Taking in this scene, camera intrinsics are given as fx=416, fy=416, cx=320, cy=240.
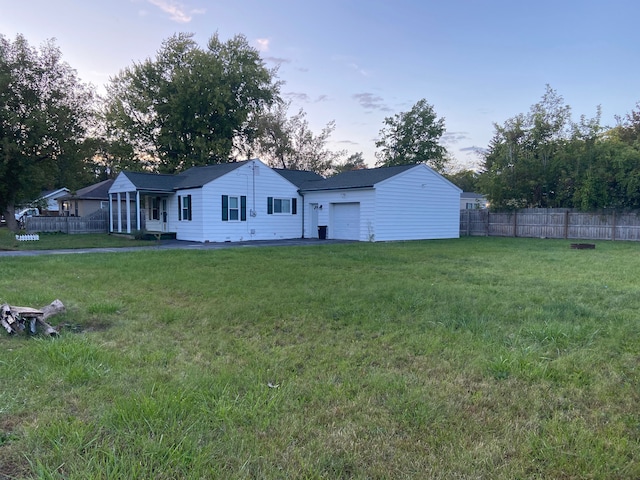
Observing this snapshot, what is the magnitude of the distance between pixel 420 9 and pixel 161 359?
569 inches

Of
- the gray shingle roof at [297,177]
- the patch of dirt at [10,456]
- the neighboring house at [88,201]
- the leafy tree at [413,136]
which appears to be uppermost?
the leafy tree at [413,136]

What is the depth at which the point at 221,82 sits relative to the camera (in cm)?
3209

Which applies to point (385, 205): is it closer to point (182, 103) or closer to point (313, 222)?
point (313, 222)

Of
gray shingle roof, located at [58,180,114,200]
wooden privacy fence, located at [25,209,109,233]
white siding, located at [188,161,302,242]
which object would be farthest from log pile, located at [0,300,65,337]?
gray shingle roof, located at [58,180,114,200]

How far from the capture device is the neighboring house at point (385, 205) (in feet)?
64.6

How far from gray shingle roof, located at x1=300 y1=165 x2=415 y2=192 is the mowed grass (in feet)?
44.5

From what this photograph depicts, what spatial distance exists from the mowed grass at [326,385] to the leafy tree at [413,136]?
1233 inches

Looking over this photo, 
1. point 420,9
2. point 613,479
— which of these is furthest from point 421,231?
point 613,479

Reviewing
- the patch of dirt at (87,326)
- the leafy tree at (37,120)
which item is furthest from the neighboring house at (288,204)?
the patch of dirt at (87,326)

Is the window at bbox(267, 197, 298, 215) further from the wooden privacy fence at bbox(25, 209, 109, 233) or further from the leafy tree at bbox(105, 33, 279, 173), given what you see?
the leafy tree at bbox(105, 33, 279, 173)

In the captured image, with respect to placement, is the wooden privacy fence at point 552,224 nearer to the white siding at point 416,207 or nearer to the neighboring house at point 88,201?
the white siding at point 416,207

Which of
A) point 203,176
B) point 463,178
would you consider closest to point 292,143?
point 203,176

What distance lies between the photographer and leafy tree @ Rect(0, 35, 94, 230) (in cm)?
2186

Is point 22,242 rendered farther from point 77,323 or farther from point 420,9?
point 420,9
